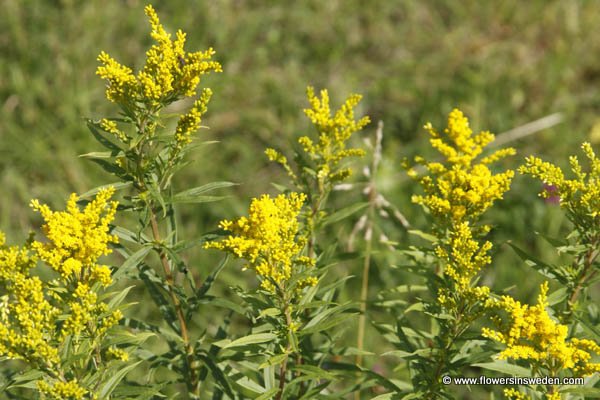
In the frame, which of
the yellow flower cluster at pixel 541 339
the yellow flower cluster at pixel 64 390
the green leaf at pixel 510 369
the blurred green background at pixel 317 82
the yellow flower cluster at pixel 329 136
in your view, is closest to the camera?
the yellow flower cluster at pixel 64 390

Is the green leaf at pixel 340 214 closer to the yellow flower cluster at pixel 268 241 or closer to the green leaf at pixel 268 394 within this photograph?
the yellow flower cluster at pixel 268 241

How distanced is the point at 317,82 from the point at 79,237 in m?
4.45

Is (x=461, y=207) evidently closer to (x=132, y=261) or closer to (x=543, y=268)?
(x=543, y=268)

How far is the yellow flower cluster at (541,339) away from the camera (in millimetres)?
2230

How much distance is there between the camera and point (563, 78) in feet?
21.2

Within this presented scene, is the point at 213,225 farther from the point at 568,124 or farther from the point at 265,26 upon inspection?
the point at 568,124

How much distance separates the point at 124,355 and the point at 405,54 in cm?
524

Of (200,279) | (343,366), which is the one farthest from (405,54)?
(343,366)

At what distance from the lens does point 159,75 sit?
2361 mm

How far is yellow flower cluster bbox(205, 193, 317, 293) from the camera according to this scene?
2.34 metres

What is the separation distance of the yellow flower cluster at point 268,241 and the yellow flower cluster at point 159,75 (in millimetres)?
510

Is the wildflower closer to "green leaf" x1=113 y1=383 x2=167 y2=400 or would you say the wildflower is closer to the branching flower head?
"green leaf" x1=113 y1=383 x2=167 y2=400

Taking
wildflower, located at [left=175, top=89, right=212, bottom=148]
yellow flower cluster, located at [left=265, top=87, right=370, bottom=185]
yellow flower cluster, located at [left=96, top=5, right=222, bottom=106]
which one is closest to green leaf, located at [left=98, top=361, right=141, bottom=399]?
wildflower, located at [left=175, top=89, right=212, bottom=148]

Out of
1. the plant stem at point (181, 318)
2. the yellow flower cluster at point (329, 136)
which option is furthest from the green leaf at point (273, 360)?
the yellow flower cluster at point (329, 136)
